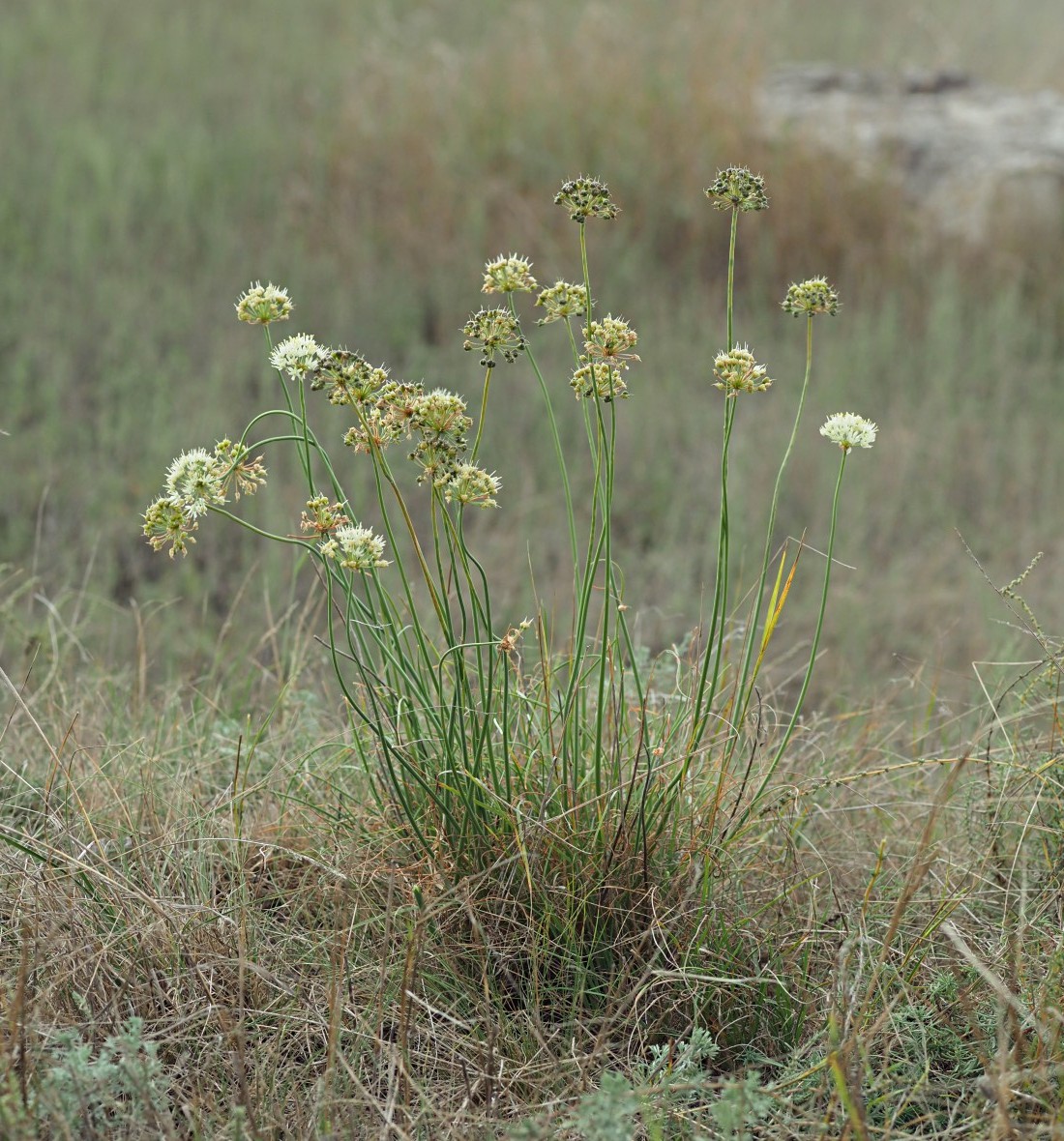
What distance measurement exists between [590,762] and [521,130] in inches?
217

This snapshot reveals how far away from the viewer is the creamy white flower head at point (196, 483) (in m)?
1.53

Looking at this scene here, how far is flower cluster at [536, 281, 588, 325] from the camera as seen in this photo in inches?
68.2

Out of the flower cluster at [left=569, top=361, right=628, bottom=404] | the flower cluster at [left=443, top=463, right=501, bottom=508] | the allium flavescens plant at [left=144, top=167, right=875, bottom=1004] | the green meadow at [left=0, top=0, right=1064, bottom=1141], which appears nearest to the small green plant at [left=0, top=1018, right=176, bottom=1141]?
the green meadow at [left=0, top=0, right=1064, bottom=1141]

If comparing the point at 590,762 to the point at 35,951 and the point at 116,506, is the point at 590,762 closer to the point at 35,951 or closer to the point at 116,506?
the point at 35,951

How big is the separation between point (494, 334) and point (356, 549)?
377 millimetres

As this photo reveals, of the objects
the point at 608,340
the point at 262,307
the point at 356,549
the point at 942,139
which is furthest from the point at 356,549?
the point at 942,139

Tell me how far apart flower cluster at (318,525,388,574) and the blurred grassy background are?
2020mm

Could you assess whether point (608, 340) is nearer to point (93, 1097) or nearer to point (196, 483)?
point (196, 483)

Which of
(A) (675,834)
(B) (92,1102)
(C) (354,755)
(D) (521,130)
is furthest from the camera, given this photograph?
(D) (521,130)

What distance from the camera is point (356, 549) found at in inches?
61.0

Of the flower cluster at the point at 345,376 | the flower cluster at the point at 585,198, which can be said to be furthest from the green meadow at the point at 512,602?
the flower cluster at the point at 585,198

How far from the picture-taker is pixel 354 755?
237cm

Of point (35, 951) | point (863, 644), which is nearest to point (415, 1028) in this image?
point (35, 951)

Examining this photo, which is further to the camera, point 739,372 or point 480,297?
point 480,297
